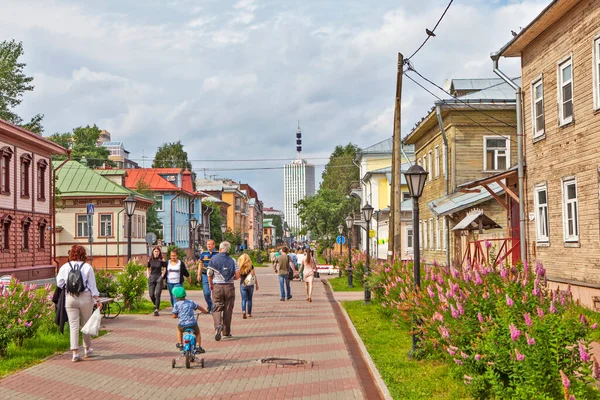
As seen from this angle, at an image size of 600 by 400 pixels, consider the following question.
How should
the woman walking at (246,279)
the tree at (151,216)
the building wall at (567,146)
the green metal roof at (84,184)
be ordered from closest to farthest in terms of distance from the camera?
1. the building wall at (567,146)
2. the woman walking at (246,279)
3. the green metal roof at (84,184)
4. the tree at (151,216)

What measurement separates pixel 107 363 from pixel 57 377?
4.20 ft

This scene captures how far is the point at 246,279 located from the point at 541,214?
337 inches

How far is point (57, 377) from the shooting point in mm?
10305

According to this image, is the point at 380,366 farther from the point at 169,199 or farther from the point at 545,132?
the point at 169,199

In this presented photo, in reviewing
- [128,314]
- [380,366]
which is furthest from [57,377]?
[128,314]

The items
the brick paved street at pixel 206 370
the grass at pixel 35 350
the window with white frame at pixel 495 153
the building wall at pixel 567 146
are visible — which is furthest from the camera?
the window with white frame at pixel 495 153

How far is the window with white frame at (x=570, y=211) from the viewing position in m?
18.6

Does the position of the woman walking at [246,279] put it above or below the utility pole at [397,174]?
below

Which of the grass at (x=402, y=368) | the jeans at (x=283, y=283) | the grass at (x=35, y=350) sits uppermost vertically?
the jeans at (x=283, y=283)

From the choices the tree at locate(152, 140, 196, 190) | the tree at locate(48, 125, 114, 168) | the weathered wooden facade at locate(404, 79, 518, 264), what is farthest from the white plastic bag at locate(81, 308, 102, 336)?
the tree at locate(152, 140, 196, 190)

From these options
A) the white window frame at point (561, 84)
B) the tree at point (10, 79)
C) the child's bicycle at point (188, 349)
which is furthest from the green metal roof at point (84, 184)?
the child's bicycle at point (188, 349)

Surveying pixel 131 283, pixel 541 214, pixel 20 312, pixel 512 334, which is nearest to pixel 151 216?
pixel 131 283

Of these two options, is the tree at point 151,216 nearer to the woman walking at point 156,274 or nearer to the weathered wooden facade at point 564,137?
the woman walking at point 156,274

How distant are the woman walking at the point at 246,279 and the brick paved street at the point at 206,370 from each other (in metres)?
1.75
